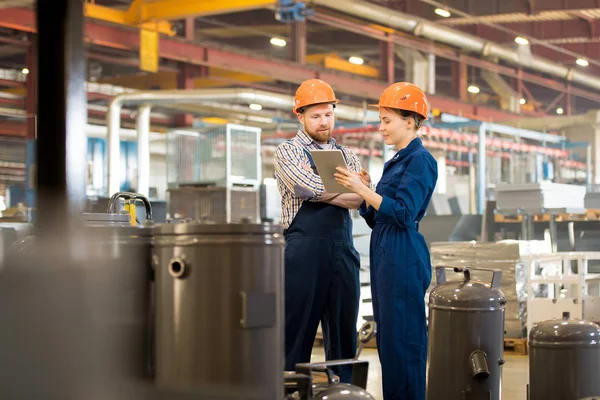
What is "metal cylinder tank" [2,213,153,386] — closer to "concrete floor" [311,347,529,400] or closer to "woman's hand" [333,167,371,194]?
"woman's hand" [333,167,371,194]

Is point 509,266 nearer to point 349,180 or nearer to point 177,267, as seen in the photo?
point 349,180

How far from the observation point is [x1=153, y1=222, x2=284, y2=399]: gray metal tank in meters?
2.56

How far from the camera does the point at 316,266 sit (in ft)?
13.5

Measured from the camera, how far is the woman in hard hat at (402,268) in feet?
13.3

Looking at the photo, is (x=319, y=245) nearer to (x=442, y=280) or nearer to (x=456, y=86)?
(x=442, y=280)

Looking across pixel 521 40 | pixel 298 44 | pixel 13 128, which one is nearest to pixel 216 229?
pixel 298 44

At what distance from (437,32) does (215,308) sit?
14.4 metres

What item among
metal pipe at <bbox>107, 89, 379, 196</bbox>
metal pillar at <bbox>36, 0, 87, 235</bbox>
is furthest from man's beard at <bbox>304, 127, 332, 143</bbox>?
metal pipe at <bbox>107, 89, 379, 196</bbox>

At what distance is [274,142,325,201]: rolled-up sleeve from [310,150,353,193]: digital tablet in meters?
0.10

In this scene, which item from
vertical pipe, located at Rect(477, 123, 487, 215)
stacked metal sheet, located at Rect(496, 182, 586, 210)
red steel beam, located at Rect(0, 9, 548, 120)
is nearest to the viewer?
stacked metal sheet, located at Rect(496, 182, 586, 210)

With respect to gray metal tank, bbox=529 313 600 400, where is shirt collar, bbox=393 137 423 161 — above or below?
above

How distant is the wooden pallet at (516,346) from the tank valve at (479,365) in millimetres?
3827

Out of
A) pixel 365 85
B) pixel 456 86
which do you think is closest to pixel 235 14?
pixel 365 85

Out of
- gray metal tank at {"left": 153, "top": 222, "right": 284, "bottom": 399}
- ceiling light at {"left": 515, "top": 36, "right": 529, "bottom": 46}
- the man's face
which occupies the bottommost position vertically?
gray metal tank at {"left": 153, "top": 222, "right": 284, "bottom": 399}
